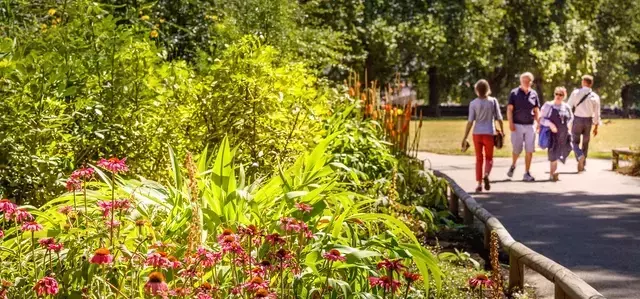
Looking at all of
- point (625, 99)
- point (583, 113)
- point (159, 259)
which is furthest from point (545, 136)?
point (625, 99)

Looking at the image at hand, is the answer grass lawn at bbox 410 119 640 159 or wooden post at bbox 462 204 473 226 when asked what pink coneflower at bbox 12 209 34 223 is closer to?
wooden post at bbox 462 204 473 226

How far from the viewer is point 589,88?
62.5 ft

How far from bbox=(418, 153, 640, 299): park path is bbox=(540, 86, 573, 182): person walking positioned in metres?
0.39

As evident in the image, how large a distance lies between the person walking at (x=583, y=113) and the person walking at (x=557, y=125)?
54.0 inches

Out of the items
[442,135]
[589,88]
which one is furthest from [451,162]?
[442,135]

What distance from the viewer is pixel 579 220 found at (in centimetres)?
1178

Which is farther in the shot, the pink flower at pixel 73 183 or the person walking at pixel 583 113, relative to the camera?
the person walking at pixel 583 113

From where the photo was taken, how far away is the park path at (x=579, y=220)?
27.2 ft

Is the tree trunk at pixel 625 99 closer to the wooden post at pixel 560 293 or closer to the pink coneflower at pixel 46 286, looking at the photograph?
the wooden post at pixel 560 293

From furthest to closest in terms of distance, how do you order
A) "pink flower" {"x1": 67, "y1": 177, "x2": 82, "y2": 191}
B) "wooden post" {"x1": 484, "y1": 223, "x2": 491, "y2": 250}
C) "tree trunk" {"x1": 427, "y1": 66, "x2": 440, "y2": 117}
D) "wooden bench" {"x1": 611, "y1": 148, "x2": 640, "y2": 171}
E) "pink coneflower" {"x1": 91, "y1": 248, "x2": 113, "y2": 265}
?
1. "tree trunk" {"x1": 427, "y1": 66, "x2": 440, "y2": 117}
2. "wooden bench" {"x1": 611, "y1": 148, "x2": 640, "y2": 171}
3. "wooden post" {"x1": 484, "y1": 223, "x2": 491, "y2": 250}
4. "pink flower" {"x1": 67, "y1": 177, "x2": 82, "y2": 191}
5. "pink coneflower" {"x1": 91, "y1": 248, "x2": 113, "y2": 265}

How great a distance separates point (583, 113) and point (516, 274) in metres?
12.7

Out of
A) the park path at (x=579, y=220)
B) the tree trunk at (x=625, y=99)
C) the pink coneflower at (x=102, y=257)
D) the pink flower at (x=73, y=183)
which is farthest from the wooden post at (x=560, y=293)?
the tree trunk at (x=625, y=99)

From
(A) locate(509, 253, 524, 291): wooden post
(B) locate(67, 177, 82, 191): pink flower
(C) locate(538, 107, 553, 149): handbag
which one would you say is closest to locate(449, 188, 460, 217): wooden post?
(A) locate(509, 253, 524, 291): wooden post

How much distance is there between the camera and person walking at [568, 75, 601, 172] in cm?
1919
